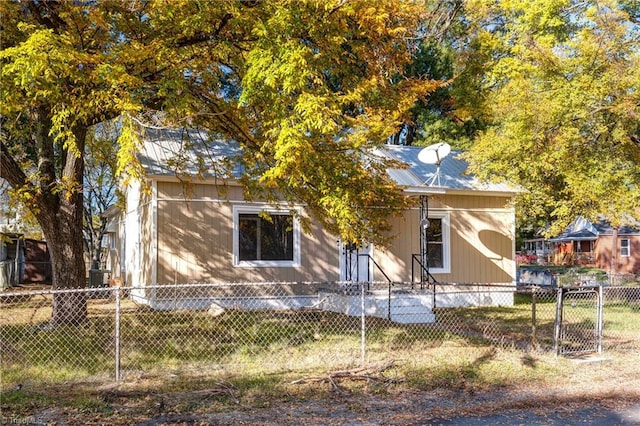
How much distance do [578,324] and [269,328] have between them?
684 cm

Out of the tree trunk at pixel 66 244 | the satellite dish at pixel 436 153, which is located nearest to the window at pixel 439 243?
the satellite dish at pixel 436 153

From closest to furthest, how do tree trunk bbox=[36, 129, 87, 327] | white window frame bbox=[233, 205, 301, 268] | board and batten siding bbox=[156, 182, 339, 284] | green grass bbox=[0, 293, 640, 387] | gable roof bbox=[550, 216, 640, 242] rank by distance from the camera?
green grass bbox=[0, 293, 640, 387] → tree trunk bbox=[36, 129, 87, 327] → board and batten siding bbox=[156, 182, 339, 284] → white window frame bbox=[233, 205, 301, 268] → gable roof bbox=[550, 216, 640, 242]

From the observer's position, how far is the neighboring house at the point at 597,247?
1496 inches

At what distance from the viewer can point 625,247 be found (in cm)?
3881

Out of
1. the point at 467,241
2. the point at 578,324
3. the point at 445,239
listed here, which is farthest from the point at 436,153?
the point at 578,324

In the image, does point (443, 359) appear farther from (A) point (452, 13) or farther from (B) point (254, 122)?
(A) point (452, 13)

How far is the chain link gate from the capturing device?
8688mm

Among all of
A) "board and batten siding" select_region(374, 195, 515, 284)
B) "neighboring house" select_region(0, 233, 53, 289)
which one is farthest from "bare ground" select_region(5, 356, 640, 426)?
"neighboring house" select_region(0, 233, 53, 289)

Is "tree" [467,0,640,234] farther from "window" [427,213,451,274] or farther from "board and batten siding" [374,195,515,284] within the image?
"window" [427,213,451,274]

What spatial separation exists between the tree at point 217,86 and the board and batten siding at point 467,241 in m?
5.69

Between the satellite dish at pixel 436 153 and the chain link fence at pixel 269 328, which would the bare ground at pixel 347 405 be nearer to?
the chain link fence at pixel 269 328

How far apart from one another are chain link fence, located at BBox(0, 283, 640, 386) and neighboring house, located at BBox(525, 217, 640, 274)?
76.4ft

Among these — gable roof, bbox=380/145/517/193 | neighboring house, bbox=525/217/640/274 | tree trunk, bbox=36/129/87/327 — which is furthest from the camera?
neighboring house, bbox=525/217/640/274

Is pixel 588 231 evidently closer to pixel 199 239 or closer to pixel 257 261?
pixel 257 261
